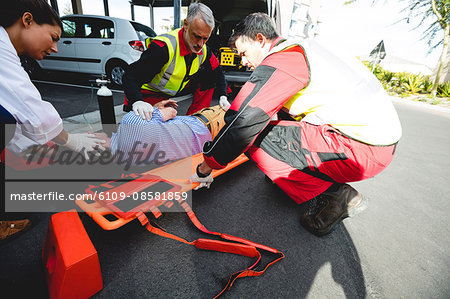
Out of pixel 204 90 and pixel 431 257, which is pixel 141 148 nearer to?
pixel 204 90

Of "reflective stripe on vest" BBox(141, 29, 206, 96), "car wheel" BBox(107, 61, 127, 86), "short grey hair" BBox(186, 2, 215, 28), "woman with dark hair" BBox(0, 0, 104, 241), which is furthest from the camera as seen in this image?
"car wheel" BBox(107, 61, 127, 86)

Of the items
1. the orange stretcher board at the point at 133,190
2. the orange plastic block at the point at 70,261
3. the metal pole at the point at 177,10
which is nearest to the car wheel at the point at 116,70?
the metal pole at the point at 177,10

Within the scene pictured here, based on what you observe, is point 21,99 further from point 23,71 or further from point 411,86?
point 411,86

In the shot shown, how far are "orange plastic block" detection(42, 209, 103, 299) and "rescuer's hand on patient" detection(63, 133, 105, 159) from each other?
0.54 metres

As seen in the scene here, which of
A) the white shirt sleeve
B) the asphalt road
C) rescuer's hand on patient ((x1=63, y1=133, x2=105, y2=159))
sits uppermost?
the white shirt sleeve

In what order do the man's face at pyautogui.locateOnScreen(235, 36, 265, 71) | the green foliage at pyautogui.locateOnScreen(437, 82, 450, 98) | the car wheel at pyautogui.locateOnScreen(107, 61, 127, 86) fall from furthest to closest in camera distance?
the green foliage at pyautogui.locateOnScreen(437, 82, 450, 98), the car wheel at pyautogui.locateOnScreen(107, 61, 127, 86), the man's face at pyautogui.locateOnScreen(235, 36, 265, 71)

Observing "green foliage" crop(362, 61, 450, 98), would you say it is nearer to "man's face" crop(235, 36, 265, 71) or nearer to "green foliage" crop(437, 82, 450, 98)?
"green foliage" crop(437, 82, 450, 98)

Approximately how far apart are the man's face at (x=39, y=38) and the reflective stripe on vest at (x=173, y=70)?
1014 mm

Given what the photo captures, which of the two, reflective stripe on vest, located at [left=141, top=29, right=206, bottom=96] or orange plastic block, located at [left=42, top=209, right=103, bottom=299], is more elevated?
reflective stripe on vest, located at [left=141, top=29, right=206, bottom=96]

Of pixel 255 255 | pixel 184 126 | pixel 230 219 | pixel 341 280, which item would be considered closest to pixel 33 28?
pixel 184 126

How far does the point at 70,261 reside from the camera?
2.88ft

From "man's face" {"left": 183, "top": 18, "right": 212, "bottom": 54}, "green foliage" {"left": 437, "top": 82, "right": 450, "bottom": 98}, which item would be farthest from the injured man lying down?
"green foliage" {"left": 437, "top": 82, "right": 450, "bottom": 98}

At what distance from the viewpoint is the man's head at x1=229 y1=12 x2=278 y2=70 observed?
1.48m

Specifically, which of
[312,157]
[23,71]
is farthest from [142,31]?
[312,157]
